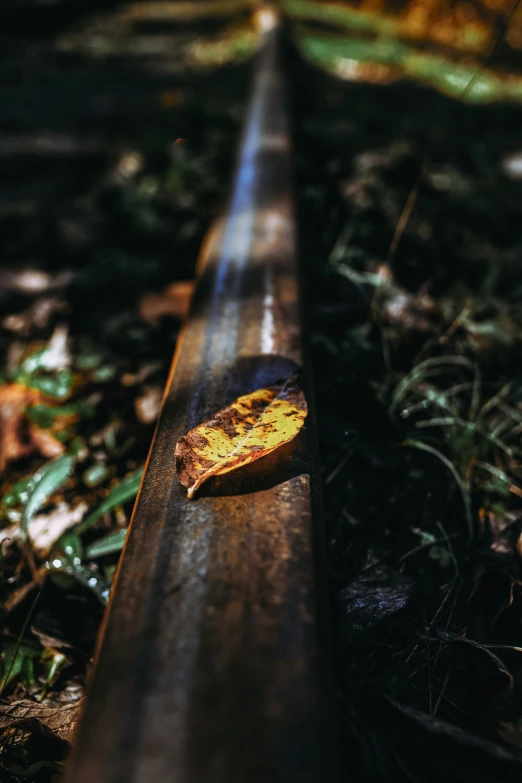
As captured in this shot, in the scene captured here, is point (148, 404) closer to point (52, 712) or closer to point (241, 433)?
point (241, 433)

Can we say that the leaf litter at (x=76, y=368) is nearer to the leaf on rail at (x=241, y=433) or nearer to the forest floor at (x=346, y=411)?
the forest floor at (x=346, y=411)

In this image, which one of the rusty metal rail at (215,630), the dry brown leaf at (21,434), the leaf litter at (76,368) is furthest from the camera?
the dry brown leaf at (21,434)

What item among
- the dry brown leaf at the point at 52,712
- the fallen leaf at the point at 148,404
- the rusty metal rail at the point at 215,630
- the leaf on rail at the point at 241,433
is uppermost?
the leaf on rail at the point at 241,433

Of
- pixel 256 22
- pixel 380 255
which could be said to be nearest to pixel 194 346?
pixel 380 255

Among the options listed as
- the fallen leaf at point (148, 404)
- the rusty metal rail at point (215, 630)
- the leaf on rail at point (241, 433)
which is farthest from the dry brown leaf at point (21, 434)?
the leaf on rail at point (241, 433)

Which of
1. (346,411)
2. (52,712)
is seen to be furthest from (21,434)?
(346,411)

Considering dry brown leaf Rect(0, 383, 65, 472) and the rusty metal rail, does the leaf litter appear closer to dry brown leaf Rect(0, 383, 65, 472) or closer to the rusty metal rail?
dry brown leaf Rect(0, 383, 65, 472)

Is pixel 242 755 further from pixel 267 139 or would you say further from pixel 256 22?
pixel 256 22
